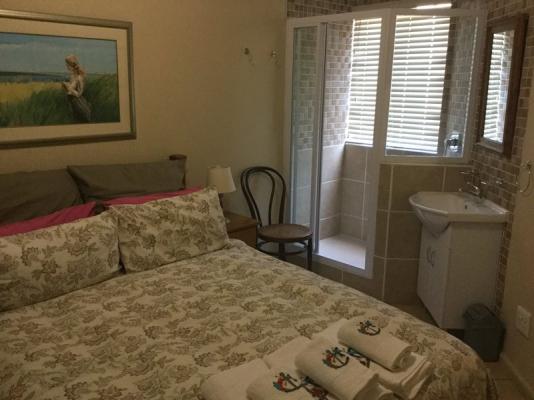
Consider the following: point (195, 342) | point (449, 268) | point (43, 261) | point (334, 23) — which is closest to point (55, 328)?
point (43, 261)

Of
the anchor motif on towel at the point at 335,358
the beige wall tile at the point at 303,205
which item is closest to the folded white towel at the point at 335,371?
the anchor motif on towel at the point at 335,358

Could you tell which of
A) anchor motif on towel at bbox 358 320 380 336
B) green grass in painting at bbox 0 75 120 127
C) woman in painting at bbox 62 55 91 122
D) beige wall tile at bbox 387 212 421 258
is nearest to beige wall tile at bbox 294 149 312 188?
beige wall tile at bbox 387 212 421 258

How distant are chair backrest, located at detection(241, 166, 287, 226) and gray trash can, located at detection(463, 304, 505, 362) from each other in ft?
5.41

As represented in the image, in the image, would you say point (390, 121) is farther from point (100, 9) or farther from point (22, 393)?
point (22, 393)

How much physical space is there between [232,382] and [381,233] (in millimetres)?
2209

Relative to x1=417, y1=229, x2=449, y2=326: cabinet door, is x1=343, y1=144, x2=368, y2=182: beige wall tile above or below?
above

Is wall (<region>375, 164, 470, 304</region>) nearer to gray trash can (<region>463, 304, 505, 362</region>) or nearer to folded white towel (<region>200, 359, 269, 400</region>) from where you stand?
gray trash can (<region>463, 304, 505, 362</region>)

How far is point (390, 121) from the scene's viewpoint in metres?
3.28

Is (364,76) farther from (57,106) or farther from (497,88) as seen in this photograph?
(57,106)

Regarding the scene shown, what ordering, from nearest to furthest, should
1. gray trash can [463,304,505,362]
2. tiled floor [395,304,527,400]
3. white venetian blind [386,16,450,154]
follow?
tiled floor [395,304,527,400] < gray trash can [463,304,505,362] < white venetian blind [386,16,450,154]

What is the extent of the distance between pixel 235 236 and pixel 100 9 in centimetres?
156

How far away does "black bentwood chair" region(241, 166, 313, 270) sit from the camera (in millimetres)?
3395

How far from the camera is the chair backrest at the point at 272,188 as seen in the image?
3.63 meters

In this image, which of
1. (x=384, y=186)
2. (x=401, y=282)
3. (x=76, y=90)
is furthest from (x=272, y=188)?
(x=76, y=90)
